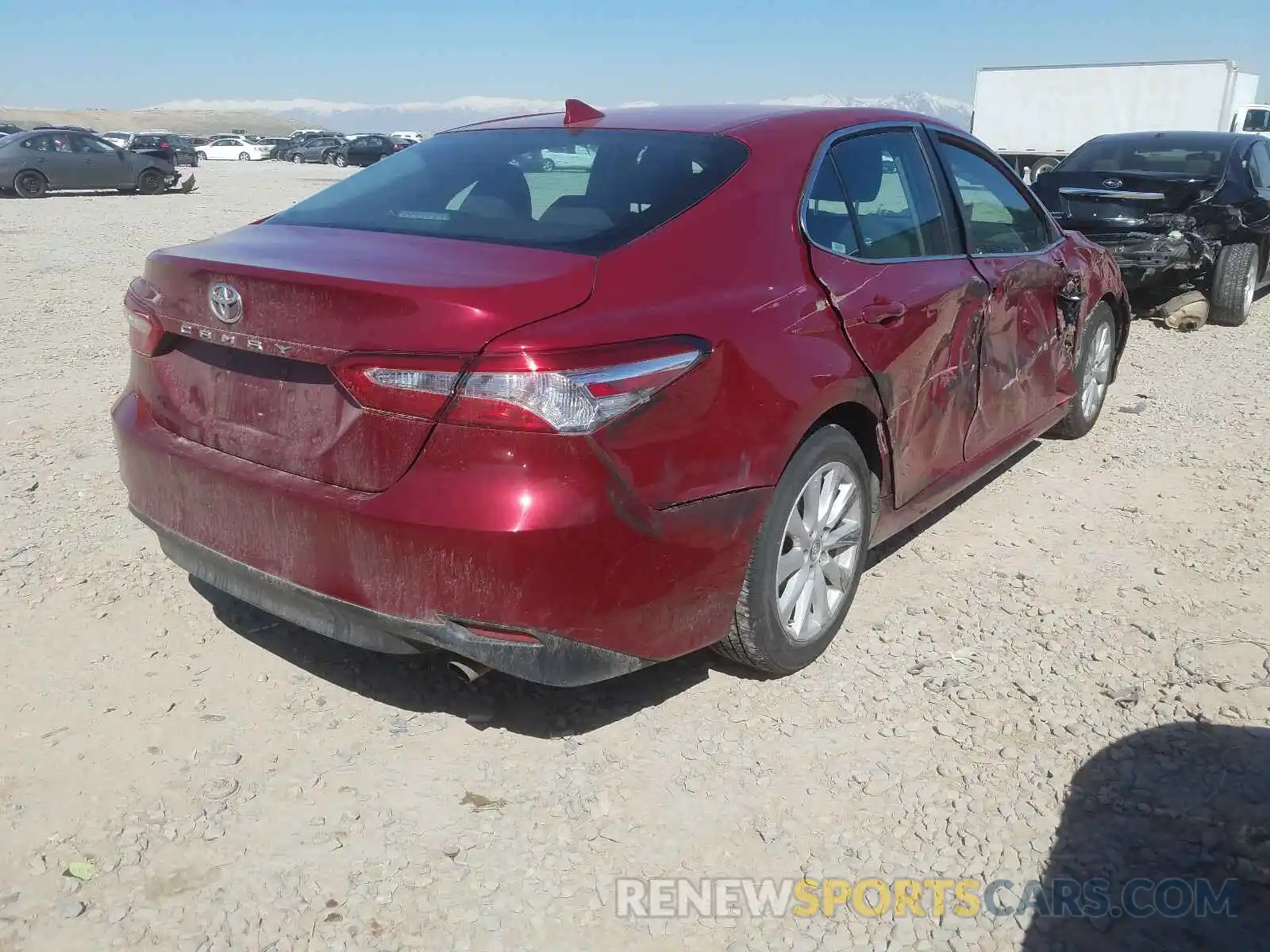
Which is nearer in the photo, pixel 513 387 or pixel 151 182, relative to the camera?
pixel 513 387

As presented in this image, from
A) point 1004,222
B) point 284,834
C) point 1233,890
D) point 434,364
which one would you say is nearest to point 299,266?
point 434,364

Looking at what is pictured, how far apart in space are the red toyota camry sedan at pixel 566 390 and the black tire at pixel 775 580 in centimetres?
1

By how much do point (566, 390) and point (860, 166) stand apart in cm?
168

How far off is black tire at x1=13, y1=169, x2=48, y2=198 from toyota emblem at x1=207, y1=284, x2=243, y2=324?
22648 mm

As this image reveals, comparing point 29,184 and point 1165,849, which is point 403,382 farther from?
point 29,184

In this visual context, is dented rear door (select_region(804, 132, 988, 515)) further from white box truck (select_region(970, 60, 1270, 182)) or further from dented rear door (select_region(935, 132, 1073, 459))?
white box truck (select_region(970, 60, 1270, 182))

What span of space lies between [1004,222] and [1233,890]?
2.79 meters

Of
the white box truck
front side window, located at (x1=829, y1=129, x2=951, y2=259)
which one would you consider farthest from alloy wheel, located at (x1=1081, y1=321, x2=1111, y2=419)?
the white box truck

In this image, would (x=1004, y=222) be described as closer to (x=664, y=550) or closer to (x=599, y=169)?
(x=599, y=169)

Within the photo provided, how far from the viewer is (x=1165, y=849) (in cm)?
248

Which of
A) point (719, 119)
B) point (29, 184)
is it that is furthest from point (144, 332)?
point (29, 184)

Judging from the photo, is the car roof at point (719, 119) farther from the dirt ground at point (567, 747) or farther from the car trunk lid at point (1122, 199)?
the car trunk lid at point (1122, 199)

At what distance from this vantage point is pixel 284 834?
2.50 metres

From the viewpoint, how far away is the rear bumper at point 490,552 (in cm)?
229
